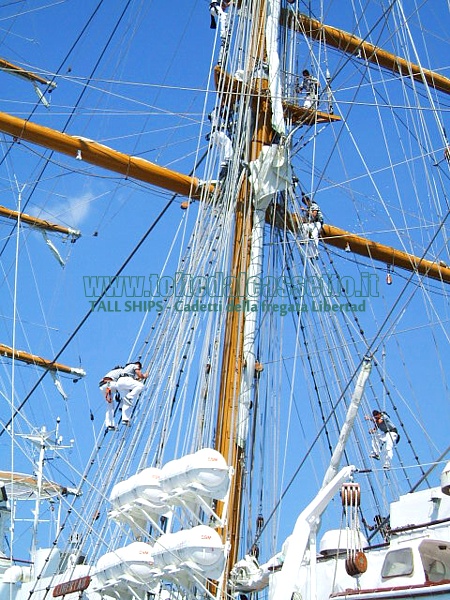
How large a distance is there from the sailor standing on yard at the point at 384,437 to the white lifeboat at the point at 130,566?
25.9 ft

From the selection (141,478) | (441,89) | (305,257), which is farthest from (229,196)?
(441,89)

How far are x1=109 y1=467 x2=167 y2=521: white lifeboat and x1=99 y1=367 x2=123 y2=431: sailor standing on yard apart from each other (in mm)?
4134

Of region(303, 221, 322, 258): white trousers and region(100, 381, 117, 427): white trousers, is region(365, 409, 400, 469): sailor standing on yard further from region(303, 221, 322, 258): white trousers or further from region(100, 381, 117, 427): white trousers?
region(100, 381, 117, 427): white trousers

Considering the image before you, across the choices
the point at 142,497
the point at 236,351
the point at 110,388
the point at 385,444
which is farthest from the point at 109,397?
the point at 385,444

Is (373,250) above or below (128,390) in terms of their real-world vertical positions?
above

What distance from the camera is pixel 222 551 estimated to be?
1211cm

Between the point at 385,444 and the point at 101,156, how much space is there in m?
8.76

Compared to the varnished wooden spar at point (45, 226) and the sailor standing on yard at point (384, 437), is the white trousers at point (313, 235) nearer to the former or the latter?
the sailor standing on yard at point (384, 437)

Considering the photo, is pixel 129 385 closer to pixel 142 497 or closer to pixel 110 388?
pixel 110 388

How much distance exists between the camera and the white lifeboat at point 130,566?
1314cm

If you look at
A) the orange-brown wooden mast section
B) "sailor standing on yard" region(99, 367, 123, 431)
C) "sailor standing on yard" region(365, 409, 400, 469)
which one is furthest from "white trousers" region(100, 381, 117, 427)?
"sailor standing on yard" region(365, 409, 400, 469)

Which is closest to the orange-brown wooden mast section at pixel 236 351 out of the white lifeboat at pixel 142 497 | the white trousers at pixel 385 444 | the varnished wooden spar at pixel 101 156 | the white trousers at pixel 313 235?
the white lifeboat at pixel 142 497

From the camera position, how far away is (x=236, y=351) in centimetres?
1692

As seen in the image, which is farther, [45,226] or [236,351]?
[45,226]
